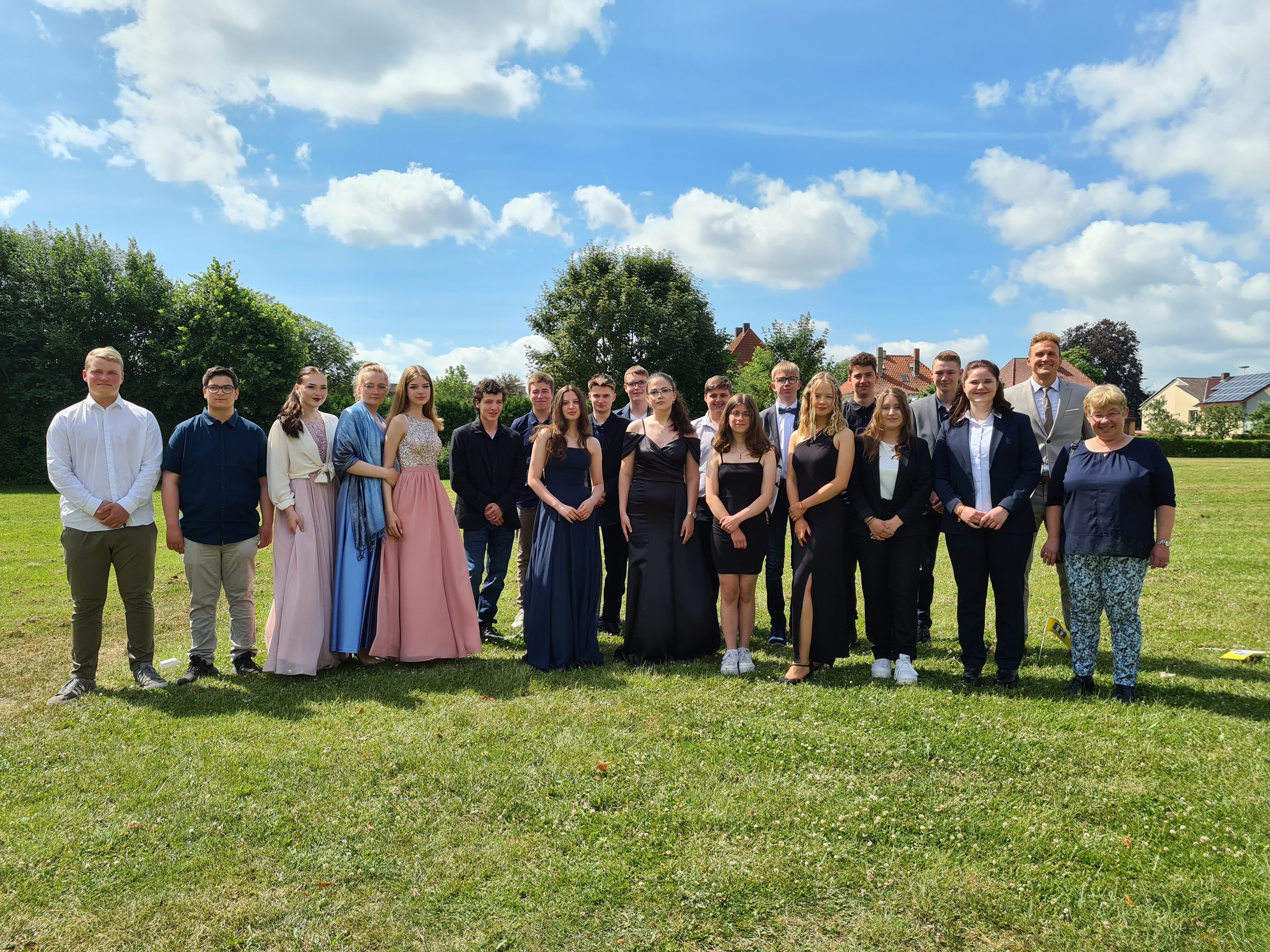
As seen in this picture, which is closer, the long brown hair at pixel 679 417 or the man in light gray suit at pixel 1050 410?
the man in light gray suit at pixel 1050 410

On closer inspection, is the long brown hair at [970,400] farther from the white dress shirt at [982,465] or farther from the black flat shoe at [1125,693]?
the black flat shoe at [1125,693]

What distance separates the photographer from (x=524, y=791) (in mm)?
4246

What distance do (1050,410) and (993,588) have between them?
5.60 feet

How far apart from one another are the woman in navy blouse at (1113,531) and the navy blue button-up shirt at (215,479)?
6294 mm

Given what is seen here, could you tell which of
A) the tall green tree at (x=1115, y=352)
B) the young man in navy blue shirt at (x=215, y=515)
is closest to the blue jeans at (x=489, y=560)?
the young man in navy blue shirt at (x=215, y=515)

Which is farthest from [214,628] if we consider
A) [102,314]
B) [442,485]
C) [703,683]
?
[102,314]

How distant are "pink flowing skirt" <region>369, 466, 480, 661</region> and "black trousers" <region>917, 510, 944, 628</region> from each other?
3.95m

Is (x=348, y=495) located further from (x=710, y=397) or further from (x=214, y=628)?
(x=710, y=397)

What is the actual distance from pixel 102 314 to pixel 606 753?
109 ft

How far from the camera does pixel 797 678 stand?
6000 millimetres

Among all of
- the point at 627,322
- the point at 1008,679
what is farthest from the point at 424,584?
the point at 627,322

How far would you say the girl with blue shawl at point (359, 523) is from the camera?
654cm

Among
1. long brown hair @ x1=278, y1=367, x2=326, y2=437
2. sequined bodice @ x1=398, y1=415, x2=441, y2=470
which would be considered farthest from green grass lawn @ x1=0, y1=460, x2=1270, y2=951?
Result: long brown hair @ x1=278, y1=367, x2=326, y2=437

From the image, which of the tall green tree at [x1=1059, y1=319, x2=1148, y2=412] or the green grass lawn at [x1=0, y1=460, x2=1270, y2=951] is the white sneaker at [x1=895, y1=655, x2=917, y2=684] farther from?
the tall green tree at [x1=1059, y1=319, x2=1148, y2=412]
